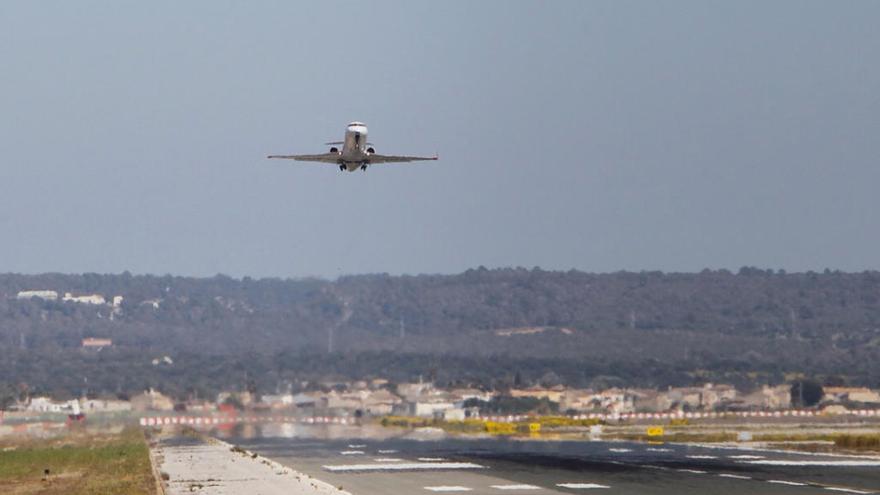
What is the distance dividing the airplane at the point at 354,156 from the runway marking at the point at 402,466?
43.0 ft

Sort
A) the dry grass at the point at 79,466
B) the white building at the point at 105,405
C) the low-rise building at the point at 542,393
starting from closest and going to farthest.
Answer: the dry grass at the point at 79,466
the white building at the point at 105,405
the low-rise building at the point at 542,393

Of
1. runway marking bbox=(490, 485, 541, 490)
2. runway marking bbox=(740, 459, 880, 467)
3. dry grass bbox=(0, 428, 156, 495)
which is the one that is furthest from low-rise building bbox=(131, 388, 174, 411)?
runway marking bbox=(490, 485, 541, 490)

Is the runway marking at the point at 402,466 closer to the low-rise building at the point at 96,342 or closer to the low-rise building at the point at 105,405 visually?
the low-rise building at the point at 105,405

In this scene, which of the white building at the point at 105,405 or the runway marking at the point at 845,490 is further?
the white building at the point at 105,405

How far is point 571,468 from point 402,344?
68.3 m

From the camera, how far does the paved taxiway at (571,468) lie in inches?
2126

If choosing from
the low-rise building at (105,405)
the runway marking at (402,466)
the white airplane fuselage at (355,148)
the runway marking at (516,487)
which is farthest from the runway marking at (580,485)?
the low-rise building at (105,405)

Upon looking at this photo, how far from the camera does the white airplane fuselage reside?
7006cm

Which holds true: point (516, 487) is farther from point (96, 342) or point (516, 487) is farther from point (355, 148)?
point (96, 342)

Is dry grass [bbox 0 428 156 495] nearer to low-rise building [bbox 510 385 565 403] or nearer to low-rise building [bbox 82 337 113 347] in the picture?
low-rise building [bbox 510 385 565 403]

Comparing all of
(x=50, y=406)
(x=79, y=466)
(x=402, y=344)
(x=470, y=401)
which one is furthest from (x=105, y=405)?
→ (x=79, y=466)

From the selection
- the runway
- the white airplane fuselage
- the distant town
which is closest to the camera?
the runway

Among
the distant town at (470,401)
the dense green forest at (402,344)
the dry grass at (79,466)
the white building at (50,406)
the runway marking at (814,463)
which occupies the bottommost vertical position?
the dry grass at (79,466)

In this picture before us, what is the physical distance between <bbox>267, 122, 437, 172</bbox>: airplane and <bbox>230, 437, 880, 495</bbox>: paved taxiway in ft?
43.5
